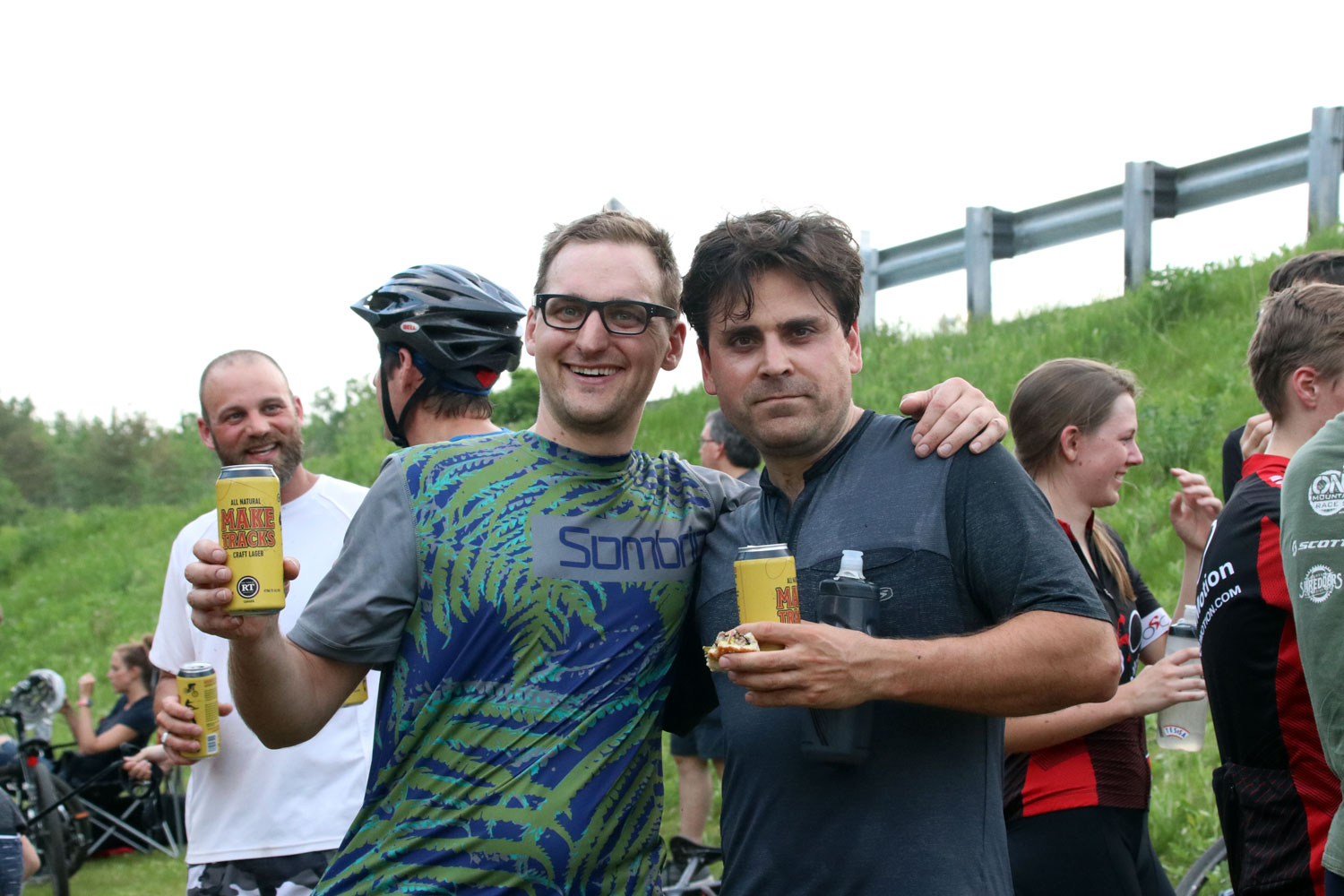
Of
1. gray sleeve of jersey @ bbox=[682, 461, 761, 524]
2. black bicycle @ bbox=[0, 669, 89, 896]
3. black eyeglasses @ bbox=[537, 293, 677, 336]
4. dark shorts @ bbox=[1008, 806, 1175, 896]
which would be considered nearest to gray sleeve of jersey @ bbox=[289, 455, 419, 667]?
black eyeglasses @ bbox=[537, 293, 677, 336]

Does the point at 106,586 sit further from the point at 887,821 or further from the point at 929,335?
the point at 887,821

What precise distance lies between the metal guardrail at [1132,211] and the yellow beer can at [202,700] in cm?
768

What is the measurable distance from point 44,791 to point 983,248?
923 centimetres

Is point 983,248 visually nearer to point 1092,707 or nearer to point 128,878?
point 1092,707

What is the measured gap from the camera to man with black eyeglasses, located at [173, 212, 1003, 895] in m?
2.46

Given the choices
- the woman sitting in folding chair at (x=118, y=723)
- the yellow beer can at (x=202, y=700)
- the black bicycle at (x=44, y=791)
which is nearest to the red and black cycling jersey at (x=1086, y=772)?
the yellow beer can at (x=202, y=700)

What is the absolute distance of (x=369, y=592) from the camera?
2.59 m

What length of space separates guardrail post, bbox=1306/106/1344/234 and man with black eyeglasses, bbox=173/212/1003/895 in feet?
22.6

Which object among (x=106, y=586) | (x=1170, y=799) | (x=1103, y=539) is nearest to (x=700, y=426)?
(x=1170, y=799)

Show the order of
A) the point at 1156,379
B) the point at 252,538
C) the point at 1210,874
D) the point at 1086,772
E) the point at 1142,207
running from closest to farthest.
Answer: the point at 252,538, the point at 1086,772, the point at 1210,874, the point at 1156,379, the point at 1142,207

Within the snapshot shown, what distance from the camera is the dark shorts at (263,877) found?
3650 millimetres

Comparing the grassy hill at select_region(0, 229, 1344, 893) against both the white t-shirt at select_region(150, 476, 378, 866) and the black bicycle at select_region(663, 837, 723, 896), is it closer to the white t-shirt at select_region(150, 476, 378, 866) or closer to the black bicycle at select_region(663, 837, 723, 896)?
the black bicycle at select_region(663, 837, 723, 896)

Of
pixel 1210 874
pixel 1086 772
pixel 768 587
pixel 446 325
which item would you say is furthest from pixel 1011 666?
pixel 1210 874

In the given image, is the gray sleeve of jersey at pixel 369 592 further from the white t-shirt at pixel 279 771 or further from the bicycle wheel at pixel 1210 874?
the bicycle wheel at pixel 1210 874
